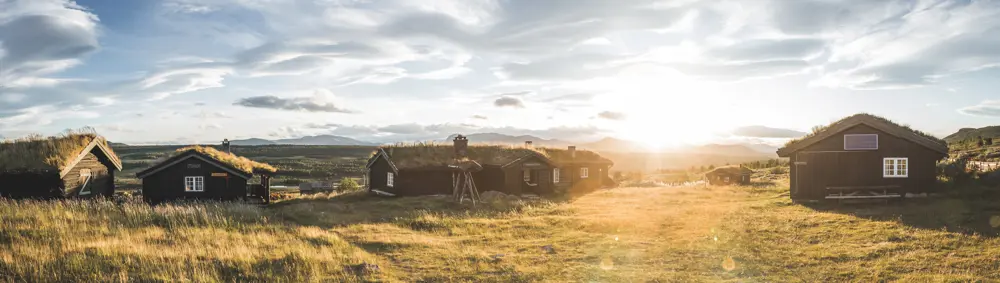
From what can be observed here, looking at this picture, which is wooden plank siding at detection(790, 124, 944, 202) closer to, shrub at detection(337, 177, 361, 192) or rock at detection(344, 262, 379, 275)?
rock at detection(344, 262, 379, 275)

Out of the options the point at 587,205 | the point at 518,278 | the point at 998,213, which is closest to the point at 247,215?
the point at 518,278

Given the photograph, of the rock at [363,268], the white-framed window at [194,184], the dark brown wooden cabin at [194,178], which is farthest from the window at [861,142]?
the white-framed window at [194,184]

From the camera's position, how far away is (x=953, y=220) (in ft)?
71.6

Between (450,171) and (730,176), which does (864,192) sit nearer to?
(730,176)

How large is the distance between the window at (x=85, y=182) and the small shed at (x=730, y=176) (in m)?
50.3

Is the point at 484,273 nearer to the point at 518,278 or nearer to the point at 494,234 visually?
the point at 518,278

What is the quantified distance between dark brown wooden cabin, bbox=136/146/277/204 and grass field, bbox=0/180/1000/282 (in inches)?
365

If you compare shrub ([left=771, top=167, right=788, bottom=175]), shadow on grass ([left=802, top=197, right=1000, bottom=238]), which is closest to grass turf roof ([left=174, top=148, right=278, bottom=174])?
shadow on grass ([left=802, top=197, right=1000, bottom=238])

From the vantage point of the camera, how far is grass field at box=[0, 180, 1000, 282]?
44.6 feet

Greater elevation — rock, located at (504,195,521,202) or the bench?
the bench

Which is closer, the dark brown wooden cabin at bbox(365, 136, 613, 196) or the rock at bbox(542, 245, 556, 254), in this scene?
the rock at bbox(542, 245, 556, 254)

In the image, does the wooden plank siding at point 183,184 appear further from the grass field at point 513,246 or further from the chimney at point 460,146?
the chimney at point 460,146

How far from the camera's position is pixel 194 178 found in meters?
33.9

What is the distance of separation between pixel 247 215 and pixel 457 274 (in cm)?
1388
